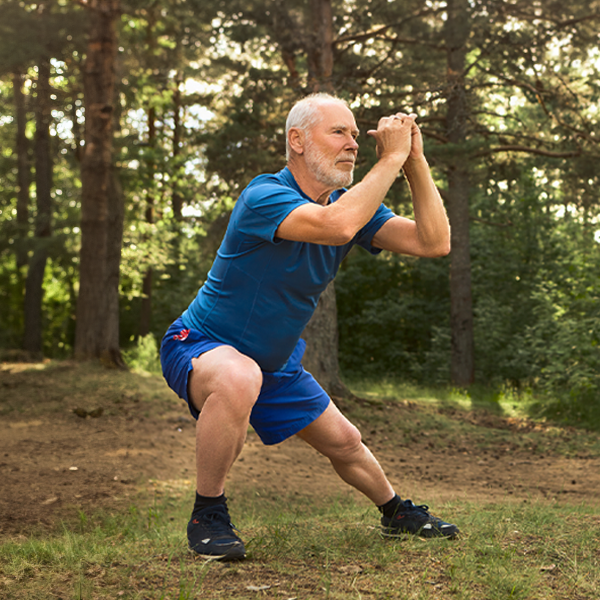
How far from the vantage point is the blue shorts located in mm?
2873

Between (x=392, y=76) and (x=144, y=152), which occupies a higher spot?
(x=392, y=76)

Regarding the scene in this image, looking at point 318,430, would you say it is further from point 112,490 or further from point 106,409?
point 106,409

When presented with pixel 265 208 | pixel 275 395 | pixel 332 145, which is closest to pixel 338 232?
pixel 265 208

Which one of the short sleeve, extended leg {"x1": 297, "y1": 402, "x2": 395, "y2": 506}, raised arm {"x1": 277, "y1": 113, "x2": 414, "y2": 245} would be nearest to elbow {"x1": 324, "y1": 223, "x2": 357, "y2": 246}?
raised arm {"x1": 277, "y1": 113, "x2": 414, "y2": 245}

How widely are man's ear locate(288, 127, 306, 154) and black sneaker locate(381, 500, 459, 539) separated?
172 cm

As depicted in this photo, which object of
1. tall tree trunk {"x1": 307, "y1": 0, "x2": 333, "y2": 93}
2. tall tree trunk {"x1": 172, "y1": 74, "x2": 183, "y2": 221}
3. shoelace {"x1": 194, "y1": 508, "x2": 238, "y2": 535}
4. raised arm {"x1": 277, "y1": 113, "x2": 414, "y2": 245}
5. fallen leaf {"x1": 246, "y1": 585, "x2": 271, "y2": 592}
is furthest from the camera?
tall tree trunk {"x1": 172, "y1": 74, "x2": 183, "y2": 221}

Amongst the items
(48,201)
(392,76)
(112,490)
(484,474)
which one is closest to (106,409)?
(112,490)

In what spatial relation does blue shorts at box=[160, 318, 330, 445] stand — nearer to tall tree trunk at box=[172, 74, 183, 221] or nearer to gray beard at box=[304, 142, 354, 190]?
gray beard at box=[304, 142, 354, 190]

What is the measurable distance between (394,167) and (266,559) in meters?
1.72

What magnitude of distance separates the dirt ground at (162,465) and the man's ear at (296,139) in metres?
3.08

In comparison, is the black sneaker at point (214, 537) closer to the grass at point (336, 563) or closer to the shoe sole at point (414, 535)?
the grass at point (336, 563)

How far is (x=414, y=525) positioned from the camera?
3086mm

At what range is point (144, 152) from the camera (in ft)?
54.0

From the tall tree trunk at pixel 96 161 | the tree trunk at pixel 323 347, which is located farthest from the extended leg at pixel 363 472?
the tall tree trunk at pixel 96 161
